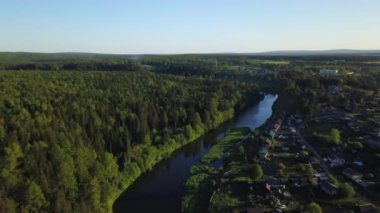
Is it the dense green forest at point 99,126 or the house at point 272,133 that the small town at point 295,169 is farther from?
the dense green forest at point 99,126

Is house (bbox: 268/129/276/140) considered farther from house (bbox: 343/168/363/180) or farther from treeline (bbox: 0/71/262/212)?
house (bbox: 343/168/363/180)

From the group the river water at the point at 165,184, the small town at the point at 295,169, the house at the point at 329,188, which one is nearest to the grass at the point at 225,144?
the small town at the point at 295,169

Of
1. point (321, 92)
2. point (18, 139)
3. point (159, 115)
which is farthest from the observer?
point (321, 92)

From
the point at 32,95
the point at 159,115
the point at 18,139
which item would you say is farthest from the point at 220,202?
the point at 32,95

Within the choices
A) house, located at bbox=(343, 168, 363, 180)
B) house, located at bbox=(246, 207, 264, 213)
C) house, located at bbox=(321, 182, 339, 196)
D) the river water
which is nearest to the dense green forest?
the river water

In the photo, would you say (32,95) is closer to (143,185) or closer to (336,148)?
(143,185)
